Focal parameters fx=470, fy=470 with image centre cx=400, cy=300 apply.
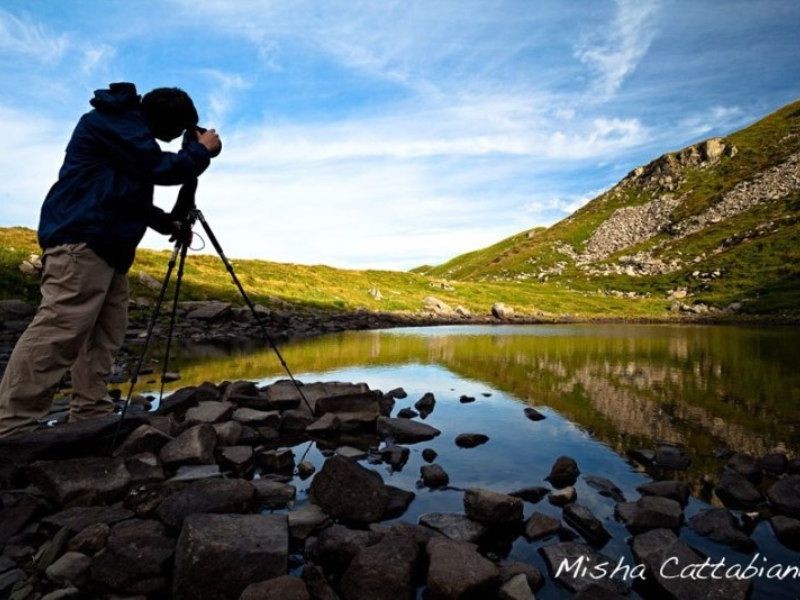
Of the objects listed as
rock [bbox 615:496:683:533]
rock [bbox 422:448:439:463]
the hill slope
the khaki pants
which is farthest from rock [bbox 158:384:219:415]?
the hill slope

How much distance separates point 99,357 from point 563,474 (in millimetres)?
8159

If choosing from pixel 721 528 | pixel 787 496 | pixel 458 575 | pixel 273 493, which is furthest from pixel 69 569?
pixel 787 496

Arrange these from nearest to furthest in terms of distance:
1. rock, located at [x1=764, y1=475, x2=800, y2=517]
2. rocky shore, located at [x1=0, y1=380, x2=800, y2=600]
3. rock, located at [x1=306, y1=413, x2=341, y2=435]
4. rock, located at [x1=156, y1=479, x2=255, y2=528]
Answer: rocky shore, located at [x1=0, y1=380, x2=800, y2=600]
rock, located at [x1=156, y1=479, x2=255, y2=528]
rock, located at [x1=764, y1=475, x2=800, y2=517]
rock, located at [x1=306, y1=413, x2=341, y2=435]

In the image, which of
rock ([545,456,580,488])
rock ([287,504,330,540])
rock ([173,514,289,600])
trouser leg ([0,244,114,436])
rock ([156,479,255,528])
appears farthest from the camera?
rock ([545,456,580,488])

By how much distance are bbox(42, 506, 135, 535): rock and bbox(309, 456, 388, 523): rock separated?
233cm

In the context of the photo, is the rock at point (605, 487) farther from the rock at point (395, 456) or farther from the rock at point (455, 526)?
the rock at point (395, 456)

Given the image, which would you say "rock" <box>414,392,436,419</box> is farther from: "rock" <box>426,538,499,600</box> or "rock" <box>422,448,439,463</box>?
"rock" <box>426,538,499,600</box>

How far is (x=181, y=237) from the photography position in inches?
316

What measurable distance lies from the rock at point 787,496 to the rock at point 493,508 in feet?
13.8

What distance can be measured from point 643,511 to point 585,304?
313ft

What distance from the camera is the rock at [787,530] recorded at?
610 centimetres

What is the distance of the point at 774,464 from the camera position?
902 centimetres

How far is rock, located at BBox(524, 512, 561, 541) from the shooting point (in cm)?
612
